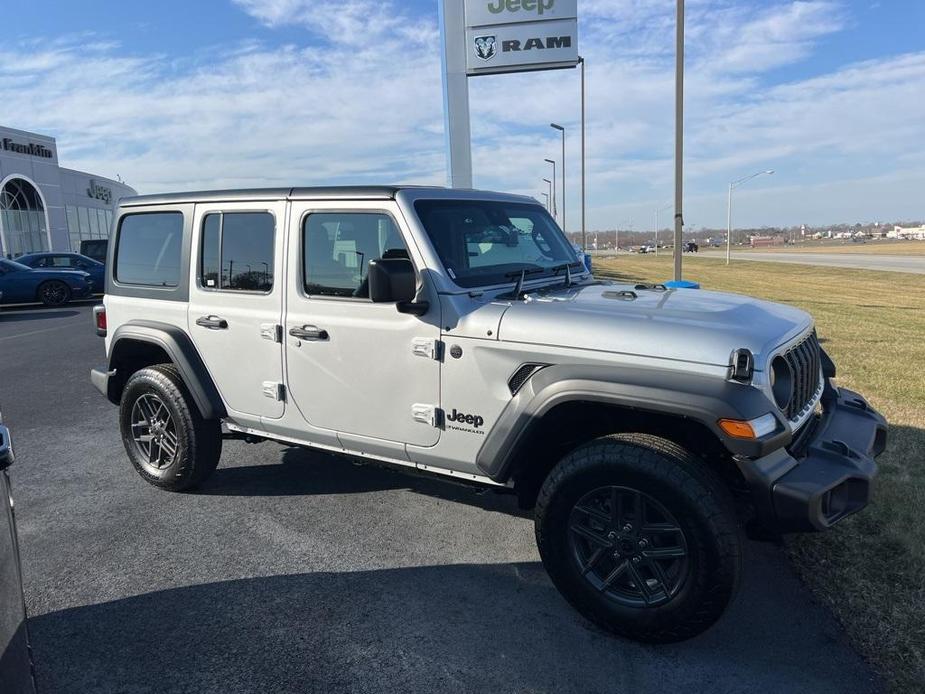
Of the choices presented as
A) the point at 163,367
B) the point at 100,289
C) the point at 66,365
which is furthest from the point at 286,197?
the point at 100,289

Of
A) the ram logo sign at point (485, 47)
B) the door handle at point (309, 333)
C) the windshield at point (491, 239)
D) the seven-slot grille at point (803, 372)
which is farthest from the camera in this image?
the ram logo sign at point (485, 47)

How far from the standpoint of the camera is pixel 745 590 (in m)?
3.44

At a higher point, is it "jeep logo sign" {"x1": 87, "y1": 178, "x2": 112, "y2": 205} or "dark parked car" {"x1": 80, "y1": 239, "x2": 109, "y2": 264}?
"jeep logo sign" {"x1": 87, "y1": 178, "x2": 112, "y2": 205}

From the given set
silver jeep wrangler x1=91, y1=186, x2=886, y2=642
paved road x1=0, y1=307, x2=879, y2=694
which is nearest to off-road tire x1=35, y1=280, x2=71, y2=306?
paved road x1=0, y1=307, x2=879, y2=694

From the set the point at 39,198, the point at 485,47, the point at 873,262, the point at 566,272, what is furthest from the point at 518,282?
the point at 873,262

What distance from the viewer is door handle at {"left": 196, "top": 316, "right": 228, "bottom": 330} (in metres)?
4.31

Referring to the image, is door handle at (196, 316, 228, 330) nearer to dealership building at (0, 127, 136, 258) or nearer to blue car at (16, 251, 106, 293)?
blue car at (16, 251, 106, 293)

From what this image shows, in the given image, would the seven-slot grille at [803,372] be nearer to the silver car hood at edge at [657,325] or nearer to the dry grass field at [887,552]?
the silver car hood at edge at [657,325]

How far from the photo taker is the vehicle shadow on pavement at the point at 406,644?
→ 2.78 m

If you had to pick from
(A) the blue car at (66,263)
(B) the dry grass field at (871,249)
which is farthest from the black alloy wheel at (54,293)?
(B) the dry grass field at (871,249)

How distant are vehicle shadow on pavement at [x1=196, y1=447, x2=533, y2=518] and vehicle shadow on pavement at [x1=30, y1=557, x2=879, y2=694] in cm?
109

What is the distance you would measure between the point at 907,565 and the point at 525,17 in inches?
632

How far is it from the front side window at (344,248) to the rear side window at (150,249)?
1198 millimetres

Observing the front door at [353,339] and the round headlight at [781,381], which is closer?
the round headlight at [781,381]
